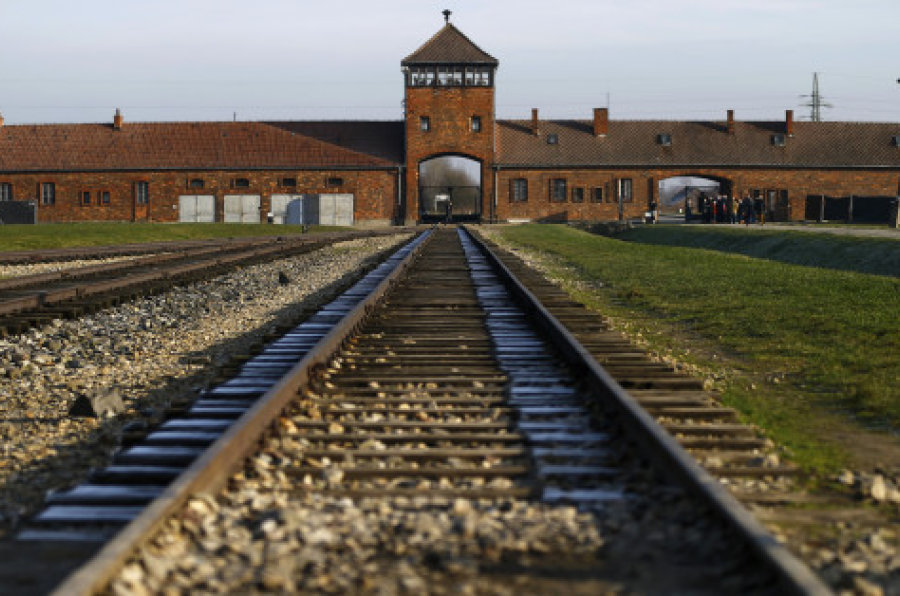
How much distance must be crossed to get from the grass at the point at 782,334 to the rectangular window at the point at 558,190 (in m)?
45.1

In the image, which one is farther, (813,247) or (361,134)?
(361,134)

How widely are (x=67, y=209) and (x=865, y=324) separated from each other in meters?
60.8

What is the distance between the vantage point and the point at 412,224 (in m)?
62.7

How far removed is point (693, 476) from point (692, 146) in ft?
215

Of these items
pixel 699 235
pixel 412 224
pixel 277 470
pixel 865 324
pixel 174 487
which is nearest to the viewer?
pixel 174 487

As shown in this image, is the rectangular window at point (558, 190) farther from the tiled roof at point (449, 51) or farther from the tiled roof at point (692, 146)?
the tiled roof at point (449, 51)

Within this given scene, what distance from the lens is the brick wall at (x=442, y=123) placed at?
63.4 metres

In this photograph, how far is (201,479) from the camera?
4031mm

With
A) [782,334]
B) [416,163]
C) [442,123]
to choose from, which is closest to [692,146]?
[442,123]

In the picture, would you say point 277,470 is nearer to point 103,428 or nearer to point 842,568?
point 103,428

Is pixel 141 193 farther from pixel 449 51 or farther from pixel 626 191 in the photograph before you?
pixel 626 191

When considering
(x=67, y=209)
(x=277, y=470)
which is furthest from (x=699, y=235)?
(x=67, y=209)

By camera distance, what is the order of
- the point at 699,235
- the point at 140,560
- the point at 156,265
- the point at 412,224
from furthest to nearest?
the point at 412,224, the point at 699,235, the point at 156,265, the point at 140,560

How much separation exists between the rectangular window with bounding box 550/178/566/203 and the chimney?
464 centimetres
